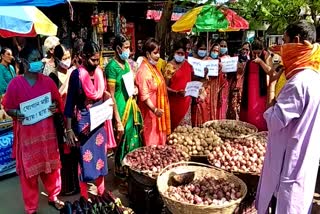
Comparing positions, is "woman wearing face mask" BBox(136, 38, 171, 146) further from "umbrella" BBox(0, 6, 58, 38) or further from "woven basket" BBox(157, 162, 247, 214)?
"umbrella" BBox(0, 6, 58, 38)

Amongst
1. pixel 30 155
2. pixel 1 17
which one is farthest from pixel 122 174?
pixel 1 17

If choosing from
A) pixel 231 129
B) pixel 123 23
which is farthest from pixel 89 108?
pixel 123 23

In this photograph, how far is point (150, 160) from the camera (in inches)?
141

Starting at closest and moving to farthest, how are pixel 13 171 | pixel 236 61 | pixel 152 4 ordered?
pixel 13 171 → pixel 236 61 → pixel 152 4

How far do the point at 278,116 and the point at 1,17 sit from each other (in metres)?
4.93

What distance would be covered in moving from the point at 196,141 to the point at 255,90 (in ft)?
5.09

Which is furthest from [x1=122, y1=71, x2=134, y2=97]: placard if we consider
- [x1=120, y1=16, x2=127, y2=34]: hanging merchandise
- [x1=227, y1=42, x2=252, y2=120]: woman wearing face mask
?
[x1=120, y1=16, x2=127, y2=34]: hanging merchandise

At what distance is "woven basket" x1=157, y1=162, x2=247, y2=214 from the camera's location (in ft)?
8.94

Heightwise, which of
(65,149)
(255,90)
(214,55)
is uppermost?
Answer: (214,55)

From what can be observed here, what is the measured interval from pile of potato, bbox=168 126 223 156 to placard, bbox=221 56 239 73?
1291 mm

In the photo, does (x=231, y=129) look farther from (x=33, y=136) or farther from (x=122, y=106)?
(x=33, y=136)

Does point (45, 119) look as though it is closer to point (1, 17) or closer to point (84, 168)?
point (84, 168)

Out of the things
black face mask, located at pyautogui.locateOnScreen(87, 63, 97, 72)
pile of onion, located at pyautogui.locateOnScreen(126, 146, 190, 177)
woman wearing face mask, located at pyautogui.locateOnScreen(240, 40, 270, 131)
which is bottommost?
pile of onion, located at pyautogui.locateOnScreen(126, 146, 190, 177)

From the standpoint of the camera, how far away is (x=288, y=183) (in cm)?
240
